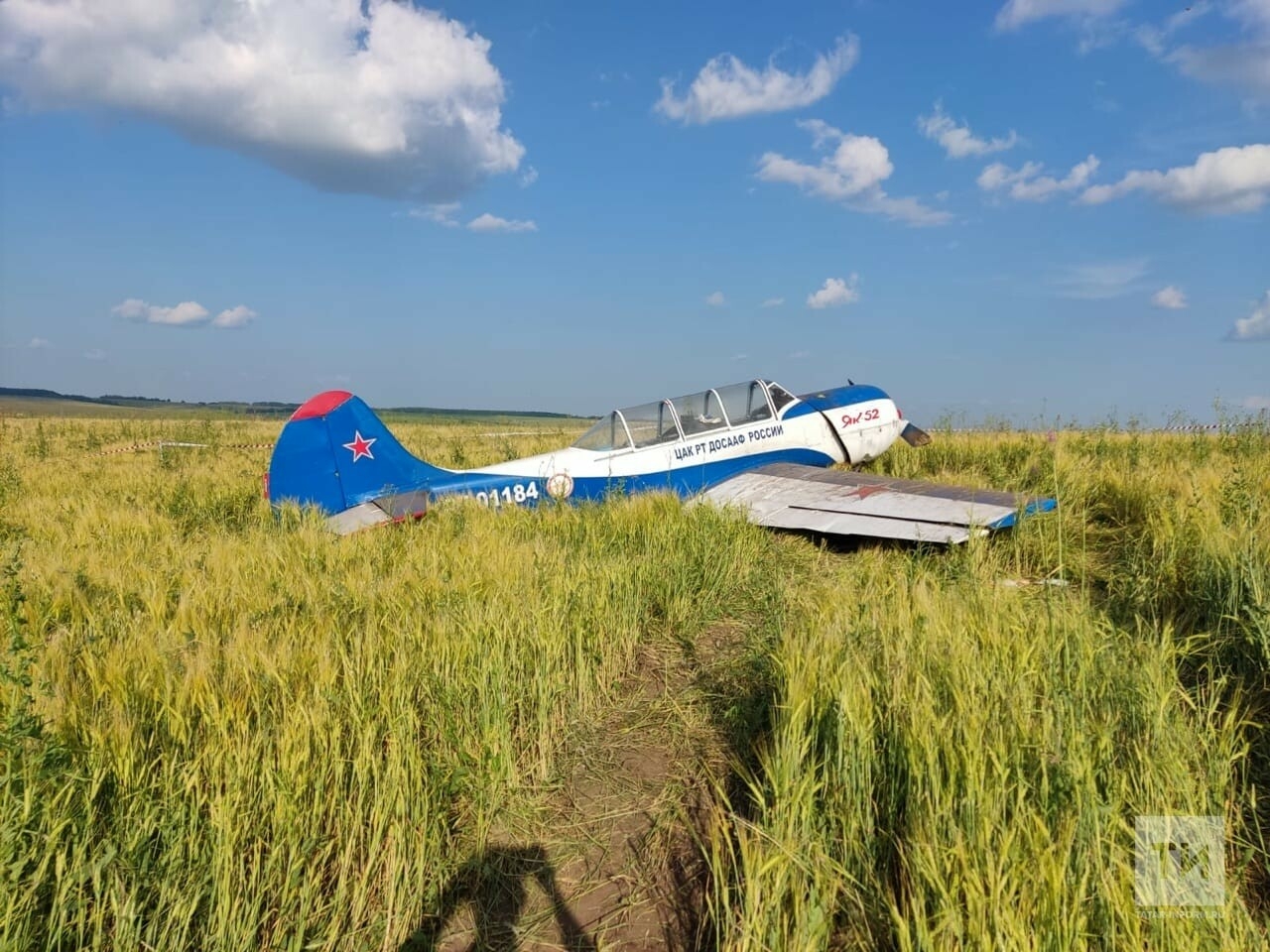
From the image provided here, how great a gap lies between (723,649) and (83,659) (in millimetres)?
3256

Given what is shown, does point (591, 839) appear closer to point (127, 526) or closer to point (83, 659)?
point (83, 659)

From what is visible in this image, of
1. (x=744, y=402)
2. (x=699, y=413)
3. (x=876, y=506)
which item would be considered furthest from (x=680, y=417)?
(x=876, y=506)

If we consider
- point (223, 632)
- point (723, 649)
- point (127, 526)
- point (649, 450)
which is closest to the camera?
point (223, 632)

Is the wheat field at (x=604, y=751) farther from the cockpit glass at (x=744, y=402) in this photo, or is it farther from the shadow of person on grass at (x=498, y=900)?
the cockpit glass at (x=744, y=402)

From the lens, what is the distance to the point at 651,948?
1928 millimetres

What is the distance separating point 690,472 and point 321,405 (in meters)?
4.73

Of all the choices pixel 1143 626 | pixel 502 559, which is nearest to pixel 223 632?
pixel 502 559

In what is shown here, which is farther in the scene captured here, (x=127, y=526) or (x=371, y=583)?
(x=127, y=526)

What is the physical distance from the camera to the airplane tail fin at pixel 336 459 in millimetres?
7395

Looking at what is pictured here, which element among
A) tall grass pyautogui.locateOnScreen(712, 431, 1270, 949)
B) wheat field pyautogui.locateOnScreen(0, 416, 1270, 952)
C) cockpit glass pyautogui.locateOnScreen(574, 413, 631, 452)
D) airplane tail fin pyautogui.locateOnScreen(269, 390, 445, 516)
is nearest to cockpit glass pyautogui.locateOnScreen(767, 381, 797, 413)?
cockpit glass pyautogui.locateOnScreen(574, 413, 631, 452)

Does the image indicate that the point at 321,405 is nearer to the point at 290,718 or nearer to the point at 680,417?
the point at 680,417

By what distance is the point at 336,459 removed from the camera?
298 inches

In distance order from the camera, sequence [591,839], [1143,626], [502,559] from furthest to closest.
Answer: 1. [502,559]
2. [1143,626]
3. [591,839]
